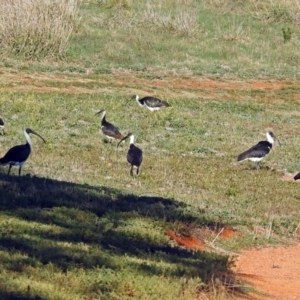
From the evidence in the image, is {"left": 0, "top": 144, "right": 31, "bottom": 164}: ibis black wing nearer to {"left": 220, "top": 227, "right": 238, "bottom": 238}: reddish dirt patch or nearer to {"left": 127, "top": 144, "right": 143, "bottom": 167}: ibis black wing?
{"left": 127, "top": 144, "right": 143, "bottom": 167}: ibis black wing

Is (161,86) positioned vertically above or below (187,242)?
below

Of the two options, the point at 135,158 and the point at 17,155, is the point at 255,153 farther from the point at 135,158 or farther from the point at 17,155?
the point at 17,155

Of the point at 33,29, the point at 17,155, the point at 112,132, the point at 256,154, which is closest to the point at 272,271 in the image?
the point at 17,155

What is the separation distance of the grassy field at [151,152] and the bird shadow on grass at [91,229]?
3 centimetres

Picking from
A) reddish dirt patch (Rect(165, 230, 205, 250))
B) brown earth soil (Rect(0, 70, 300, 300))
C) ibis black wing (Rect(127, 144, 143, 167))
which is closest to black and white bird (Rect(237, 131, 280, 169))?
brown earth soil (Rect(0, 70, 300, 300))

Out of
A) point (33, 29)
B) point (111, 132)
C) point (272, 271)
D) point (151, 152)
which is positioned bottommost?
point (33, 29)

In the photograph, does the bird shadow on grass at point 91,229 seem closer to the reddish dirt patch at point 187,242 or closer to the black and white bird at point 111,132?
the reddish dirt patch at point 187,242

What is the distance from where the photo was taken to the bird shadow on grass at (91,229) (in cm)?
867

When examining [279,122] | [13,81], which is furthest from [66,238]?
[13,81]

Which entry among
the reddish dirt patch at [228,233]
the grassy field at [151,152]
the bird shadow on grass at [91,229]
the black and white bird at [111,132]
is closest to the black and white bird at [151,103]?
the grassy field at [151,152]

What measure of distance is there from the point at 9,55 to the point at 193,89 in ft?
20.6

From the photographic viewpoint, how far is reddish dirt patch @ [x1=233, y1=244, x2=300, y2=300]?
9.93 metres

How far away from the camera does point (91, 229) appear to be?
401 inches

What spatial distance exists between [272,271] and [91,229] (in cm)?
234
